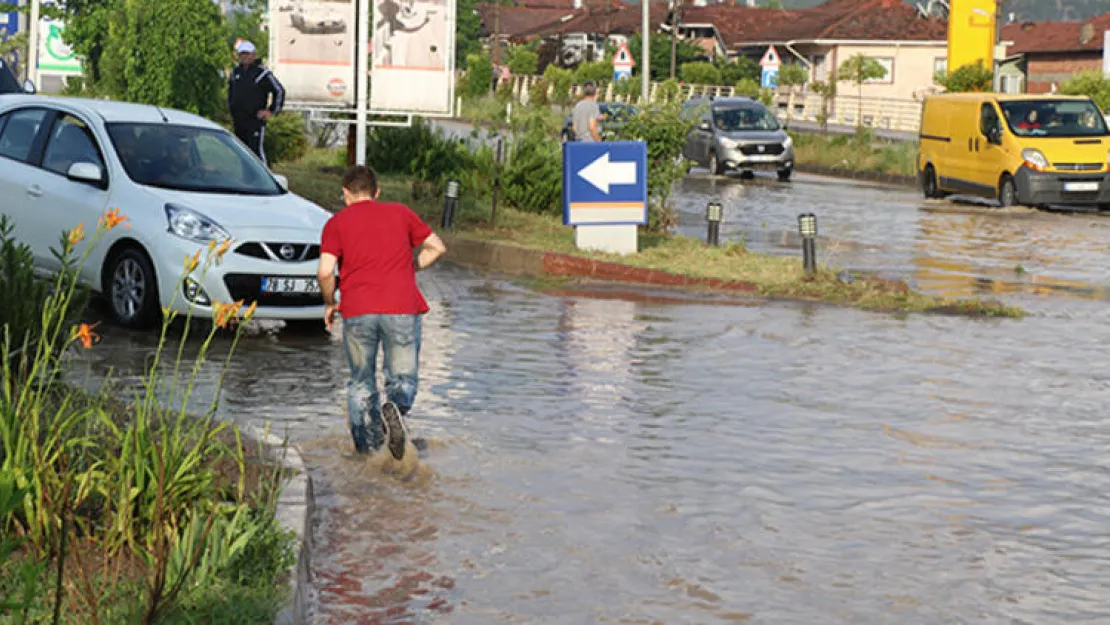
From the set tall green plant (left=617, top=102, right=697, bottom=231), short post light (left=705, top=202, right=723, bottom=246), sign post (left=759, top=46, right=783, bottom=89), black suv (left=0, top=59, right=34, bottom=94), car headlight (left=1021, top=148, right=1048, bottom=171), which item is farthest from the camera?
sign post (left=759, top=46, right=783, bottom=89)

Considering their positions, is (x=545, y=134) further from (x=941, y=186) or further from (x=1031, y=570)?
(x=1031, y=570)

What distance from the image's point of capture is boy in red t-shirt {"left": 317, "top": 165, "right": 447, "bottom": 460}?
920 cm

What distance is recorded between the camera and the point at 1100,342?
1494cm

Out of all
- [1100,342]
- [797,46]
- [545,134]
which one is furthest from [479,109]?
[1100,342]

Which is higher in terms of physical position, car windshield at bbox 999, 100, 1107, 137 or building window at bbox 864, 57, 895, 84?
building window at bbox 864, 57, 895, 84

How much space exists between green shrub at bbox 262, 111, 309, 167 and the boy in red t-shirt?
1993cm

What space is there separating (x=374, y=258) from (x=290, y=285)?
15.1 ft

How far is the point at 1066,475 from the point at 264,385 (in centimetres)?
504

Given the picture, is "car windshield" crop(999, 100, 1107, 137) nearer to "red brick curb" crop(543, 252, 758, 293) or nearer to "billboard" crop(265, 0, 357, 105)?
"billboard" crop(265, 0, 357, 105)

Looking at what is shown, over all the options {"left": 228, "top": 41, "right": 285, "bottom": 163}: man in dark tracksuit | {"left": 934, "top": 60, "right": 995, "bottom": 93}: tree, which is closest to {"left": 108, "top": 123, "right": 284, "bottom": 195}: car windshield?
{"left": 228, "top": 41, "right": 285, "bottom": 163}: man in dark tracksuit

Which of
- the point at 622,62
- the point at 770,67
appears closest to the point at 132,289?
the point at 622,62

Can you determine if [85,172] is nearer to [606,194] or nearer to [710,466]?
[710,466]

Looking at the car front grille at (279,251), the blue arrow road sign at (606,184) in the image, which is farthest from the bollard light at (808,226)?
the car front grille at (279,251)

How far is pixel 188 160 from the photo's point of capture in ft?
48.6
